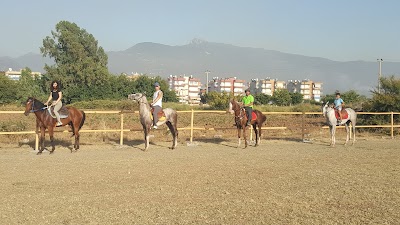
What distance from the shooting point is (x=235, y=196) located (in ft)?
23.3

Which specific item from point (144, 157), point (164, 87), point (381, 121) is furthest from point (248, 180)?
point (164, 87)

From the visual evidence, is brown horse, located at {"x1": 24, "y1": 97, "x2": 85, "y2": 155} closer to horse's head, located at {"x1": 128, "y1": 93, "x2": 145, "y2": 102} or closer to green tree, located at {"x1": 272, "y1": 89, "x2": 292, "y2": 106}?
horse's head, located at {"x1": 128, "y1": 93, "x2": 145, "y2": 102}

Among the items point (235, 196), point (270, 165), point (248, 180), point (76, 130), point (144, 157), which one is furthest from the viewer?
point (76, 130)

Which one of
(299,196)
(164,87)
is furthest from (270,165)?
(164,87)

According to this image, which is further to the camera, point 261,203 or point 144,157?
point 144,157

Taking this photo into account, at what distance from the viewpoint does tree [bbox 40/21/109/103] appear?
62.2 meters

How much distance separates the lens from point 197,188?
25.5 ft

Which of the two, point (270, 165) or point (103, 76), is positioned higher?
point (103, 76)

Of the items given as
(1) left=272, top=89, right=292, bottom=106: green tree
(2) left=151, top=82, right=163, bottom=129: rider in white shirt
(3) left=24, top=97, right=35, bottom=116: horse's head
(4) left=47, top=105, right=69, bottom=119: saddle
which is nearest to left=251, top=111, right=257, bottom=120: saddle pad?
(2) left=151, top=82, right=163, bottom=129: rider in white shirt

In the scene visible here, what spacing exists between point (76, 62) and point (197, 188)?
6216 cm

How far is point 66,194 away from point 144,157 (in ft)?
16.7

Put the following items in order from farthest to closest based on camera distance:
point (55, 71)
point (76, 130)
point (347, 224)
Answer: point (55, 71), point (76, 130), point (347, 224)

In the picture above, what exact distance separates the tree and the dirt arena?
167ft

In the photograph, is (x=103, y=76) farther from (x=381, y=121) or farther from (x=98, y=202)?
(x=98, y=202)
